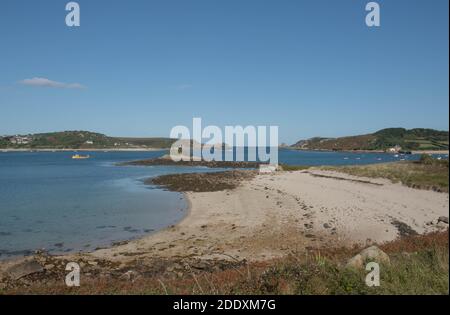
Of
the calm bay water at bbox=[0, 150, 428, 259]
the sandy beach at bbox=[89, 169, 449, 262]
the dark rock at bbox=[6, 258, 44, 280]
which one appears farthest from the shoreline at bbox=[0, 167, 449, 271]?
the dark rock at bbox=[6, 258, 44, 280]

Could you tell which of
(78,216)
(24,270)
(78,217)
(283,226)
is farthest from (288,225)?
(78,216)

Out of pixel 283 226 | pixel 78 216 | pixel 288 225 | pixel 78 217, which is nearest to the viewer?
pixel 283 226

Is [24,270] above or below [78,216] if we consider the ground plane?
above

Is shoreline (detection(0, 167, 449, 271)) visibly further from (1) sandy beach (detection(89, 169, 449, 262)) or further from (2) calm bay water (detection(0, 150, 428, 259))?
(2) calm bay water (detection(0, 150, 428, 259))

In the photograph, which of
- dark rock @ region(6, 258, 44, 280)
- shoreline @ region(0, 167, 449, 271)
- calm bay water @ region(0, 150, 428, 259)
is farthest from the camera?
calm bay water @ region(0, 150, 428, 259)

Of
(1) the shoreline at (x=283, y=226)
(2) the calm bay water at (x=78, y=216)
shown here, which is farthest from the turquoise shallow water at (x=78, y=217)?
(1) the shoreline at (x=283, y=226)

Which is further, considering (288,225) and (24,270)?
(288,225)

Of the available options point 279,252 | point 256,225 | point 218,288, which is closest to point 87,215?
point 256,225

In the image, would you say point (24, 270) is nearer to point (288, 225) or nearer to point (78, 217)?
point (78, 217)

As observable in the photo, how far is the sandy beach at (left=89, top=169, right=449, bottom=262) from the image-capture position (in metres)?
16.0

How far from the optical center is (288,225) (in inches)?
813

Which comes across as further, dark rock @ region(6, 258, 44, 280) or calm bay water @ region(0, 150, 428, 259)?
calm bay water @ region(0, 150, 428, 259)

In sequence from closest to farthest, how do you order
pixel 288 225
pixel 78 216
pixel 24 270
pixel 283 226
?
pixel 24 270 → pixel 283 226 → pixel 288 225 → pixel 78 216
